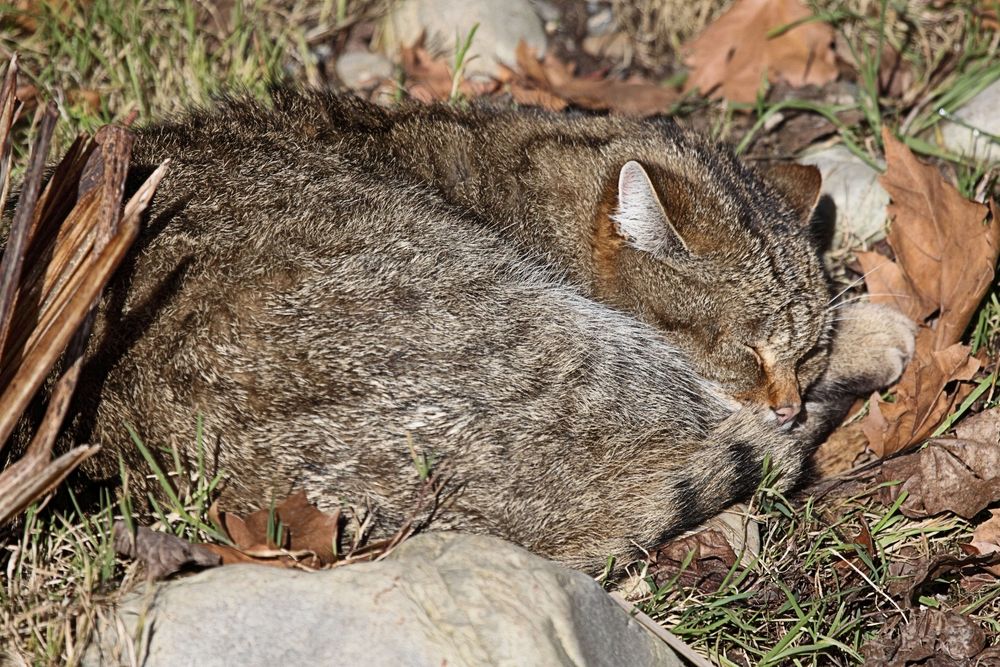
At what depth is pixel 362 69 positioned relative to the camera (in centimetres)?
551

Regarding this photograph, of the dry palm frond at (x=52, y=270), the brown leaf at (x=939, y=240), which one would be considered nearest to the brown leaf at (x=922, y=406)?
the brown leaf at (x=939, y=240)

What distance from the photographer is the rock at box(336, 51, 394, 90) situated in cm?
545

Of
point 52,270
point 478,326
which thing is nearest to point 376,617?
point 478,326

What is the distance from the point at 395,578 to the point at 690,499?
1.01 m

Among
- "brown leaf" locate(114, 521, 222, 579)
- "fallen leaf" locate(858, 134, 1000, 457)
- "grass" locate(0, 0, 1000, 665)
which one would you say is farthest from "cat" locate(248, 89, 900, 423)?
"brown leaf" locate(114, 521, 222, 579)

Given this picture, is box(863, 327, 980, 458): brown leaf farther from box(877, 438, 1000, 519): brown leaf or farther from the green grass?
the green grass

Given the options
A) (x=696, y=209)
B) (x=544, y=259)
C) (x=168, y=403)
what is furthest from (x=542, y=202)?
(x=168, y=403)

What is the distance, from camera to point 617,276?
12.4 ft

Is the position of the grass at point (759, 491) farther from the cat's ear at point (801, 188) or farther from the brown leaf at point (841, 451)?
the cat's ear at point (801, 188)

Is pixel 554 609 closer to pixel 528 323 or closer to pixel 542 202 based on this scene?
pixel 528 323

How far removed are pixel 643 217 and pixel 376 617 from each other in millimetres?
1675

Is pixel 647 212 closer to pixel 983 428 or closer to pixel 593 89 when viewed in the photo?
pixel 983 428

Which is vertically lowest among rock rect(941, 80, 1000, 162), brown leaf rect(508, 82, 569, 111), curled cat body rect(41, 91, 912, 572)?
curled cat body rect(41, 91, 912, 572)

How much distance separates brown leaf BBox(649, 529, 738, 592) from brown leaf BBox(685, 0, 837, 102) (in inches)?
109
